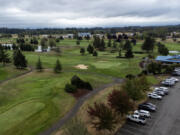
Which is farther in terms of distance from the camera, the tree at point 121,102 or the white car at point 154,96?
the white car at point 154,96

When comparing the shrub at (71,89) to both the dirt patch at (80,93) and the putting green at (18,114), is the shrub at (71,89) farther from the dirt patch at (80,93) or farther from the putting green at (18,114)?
the putting green at (18,114)

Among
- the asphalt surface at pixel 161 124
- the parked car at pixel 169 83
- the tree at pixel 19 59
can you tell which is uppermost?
the tree at pixel 19 59

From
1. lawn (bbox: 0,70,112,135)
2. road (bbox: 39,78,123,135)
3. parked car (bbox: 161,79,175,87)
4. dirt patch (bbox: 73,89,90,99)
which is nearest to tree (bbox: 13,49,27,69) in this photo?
lawn (bbox: 0,70,112,135)

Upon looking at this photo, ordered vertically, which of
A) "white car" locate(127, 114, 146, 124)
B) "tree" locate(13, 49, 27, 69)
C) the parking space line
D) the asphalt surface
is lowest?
the parking space line

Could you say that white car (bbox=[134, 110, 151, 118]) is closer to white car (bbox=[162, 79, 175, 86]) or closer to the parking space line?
the parking space line

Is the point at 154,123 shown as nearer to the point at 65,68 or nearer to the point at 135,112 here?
the point at 135,112

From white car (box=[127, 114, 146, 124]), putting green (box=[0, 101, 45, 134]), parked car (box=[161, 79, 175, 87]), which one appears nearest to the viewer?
putting green (box=[0, 101, 45, 134])

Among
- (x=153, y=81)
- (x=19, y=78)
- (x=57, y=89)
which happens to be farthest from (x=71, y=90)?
(x=153, y=81)

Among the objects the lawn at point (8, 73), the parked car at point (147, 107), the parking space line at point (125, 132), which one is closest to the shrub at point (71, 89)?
the parked car at point (147, 107)

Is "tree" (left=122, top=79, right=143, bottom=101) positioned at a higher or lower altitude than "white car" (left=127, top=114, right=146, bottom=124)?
higher
